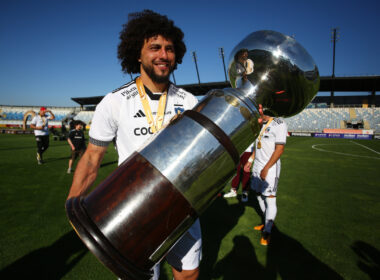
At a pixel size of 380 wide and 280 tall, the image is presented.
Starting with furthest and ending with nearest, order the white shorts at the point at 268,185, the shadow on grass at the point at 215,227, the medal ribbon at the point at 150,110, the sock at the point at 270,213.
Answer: the white shorts at the point at 268,185 < the sock at the point at 270,213 < the shadow on grass at the point at 215,227 < the medal ribbon at the point at 150,110

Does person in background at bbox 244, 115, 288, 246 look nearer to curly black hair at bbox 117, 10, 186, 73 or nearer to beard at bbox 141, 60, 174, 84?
curly black hair at bbox 117, 10, 186, 73

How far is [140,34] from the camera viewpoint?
1.63 m

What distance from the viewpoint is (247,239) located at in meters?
3.32

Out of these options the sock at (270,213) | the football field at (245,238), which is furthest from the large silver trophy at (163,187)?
the sock at (270,213)

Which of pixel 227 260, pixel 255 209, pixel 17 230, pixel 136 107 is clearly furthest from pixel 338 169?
pixel 17 230

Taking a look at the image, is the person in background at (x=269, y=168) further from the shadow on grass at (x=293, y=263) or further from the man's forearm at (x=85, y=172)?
the man's forearm at (x=85, y=172)

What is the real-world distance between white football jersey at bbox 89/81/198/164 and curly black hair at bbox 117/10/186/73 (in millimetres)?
418

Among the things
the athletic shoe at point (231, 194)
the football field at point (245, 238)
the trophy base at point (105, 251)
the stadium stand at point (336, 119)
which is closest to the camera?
the trophy base at point (105, 251)

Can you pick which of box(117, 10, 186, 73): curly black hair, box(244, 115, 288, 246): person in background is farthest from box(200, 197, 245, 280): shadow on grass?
box(117, 10, 186, 73): curly black hair

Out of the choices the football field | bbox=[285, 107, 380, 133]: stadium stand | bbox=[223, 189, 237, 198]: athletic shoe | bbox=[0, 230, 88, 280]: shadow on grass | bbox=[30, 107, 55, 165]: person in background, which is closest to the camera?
bbox=[0, 230, 88, 280]: shadow on grass

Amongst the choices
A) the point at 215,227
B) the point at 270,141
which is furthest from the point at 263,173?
the point at 215,227

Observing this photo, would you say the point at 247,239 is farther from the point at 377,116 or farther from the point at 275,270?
the point at 377,116

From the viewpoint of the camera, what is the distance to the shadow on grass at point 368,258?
8.57ft

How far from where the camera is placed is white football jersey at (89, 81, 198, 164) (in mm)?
1402
